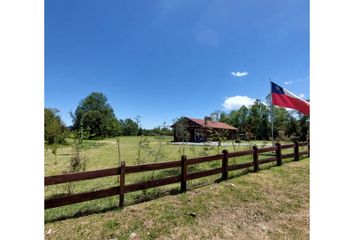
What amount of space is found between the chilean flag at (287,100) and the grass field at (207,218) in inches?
265

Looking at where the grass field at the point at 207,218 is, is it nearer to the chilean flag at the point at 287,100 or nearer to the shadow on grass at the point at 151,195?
the shadow on grass at the point at 151,195

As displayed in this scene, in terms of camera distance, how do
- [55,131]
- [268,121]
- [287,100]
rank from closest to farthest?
[55,131] < [287,100] < [268,121]

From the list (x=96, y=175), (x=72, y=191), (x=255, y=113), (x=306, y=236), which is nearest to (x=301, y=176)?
(x=306, y=236)

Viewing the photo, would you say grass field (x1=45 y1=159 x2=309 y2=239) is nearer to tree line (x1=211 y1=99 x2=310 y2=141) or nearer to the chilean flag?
the chilean flag

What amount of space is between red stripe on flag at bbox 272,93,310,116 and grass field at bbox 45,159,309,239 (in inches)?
260

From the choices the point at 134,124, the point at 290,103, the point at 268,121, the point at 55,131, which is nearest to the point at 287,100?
the point at 290,103

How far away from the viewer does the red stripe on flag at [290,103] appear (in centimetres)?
1131

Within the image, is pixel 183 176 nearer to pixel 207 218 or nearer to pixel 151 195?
pixel 151 195

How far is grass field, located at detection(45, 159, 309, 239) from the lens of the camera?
3619 millimetres

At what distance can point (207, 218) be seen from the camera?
4215 millimetres

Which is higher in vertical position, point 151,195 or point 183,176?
point 183,176

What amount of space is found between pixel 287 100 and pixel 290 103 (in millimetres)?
251
